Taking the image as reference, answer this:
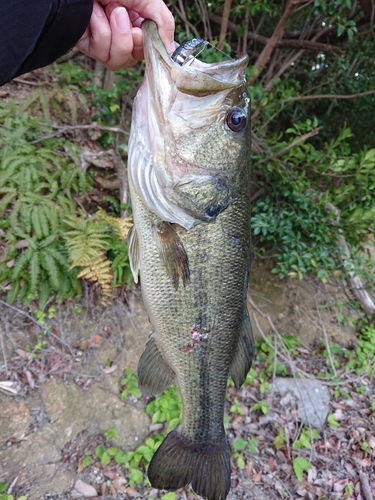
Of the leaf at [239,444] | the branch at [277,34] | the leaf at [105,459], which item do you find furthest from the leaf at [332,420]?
the branch at [277,34]

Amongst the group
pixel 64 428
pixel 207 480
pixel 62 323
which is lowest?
pixel 64 428

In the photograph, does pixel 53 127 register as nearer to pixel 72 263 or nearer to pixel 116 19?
pixel 72 263

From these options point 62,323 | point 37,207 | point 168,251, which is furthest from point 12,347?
point 168,251

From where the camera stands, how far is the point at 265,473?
3148 millimetres

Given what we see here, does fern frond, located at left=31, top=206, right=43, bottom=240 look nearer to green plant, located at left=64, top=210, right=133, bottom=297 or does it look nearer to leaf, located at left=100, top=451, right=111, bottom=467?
green plant, located at left=64, top=210, right=133, bottom=297

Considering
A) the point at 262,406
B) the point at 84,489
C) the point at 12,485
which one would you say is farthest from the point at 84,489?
the point at 262,406

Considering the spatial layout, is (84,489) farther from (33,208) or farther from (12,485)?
(33,208)

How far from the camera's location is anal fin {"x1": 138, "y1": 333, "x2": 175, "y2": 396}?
1.64m

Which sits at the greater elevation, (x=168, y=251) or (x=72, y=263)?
(x=168, y=251)

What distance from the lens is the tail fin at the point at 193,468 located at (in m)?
1.68

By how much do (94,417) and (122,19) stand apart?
2.90 m

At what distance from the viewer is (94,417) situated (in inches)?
117

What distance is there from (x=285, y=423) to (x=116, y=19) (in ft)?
12.1

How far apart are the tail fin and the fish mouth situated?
1626mm
